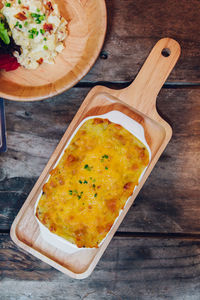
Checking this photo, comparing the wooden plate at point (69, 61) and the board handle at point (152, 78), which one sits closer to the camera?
the wooden plate at point (69, 61)

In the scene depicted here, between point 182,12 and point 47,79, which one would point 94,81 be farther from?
point 182,12

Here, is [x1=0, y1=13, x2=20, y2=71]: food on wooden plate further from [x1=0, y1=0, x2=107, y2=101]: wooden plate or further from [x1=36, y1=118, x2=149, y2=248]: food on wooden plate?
[x1=36, y1=118, x2=149, y2=248]: food on wooden plate

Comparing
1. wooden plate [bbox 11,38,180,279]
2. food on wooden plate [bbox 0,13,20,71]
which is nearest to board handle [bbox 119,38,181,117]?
wooden plate [bbox 11,38,180,279]

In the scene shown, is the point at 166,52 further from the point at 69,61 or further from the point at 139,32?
the point at 69,61

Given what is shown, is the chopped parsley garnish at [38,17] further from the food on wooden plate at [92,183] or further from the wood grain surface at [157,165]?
the food on wooden plate at [92,183]

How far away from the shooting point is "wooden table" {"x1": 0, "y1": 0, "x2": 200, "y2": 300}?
1.18 metres

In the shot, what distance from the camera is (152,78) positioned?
44.9 inches

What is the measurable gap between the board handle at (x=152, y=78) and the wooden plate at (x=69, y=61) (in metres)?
0.22

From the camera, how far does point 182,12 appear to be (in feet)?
3.90

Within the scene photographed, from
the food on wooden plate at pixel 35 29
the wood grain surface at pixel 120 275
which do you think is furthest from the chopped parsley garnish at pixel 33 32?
the wood grain surface at pixel 120 275

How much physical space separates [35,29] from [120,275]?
109 centimetres

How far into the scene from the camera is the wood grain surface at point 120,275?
1.25m

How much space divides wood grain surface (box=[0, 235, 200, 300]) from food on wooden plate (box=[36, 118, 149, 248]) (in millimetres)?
236

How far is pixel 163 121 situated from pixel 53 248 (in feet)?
2.34
